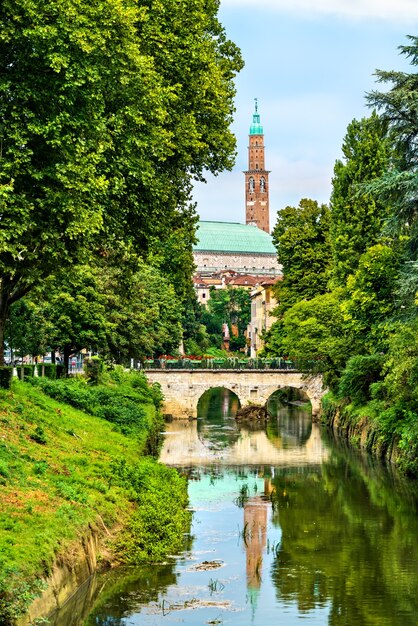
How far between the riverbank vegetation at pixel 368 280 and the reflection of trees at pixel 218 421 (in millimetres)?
6113

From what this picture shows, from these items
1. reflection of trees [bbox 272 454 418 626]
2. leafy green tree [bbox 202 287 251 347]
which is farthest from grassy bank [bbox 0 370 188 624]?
leafy green tree [bbox 202 287 251 347]

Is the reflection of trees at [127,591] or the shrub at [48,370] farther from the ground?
the shrub at [48,370]

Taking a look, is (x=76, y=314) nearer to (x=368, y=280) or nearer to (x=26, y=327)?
(x=26, y=327)

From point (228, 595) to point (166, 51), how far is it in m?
17.6

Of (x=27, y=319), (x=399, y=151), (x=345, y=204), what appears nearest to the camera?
(x=399, y=151)

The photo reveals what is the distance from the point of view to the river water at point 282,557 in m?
19.0

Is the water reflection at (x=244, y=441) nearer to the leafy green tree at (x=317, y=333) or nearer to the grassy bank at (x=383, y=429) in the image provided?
the grassy bank at (x=383, y=429)

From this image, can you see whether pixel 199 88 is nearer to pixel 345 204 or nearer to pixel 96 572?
pixel 96 572

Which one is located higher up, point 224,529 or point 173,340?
point 173,340

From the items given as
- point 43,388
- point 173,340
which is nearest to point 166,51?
point 43,388

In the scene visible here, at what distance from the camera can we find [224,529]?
1074 inches

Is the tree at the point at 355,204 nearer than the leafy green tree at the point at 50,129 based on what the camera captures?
No

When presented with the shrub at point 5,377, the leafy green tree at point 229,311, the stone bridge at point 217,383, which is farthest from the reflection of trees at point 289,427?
the leafy green tree at point 229,311

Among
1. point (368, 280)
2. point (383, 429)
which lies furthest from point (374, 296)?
point (383, 429)
